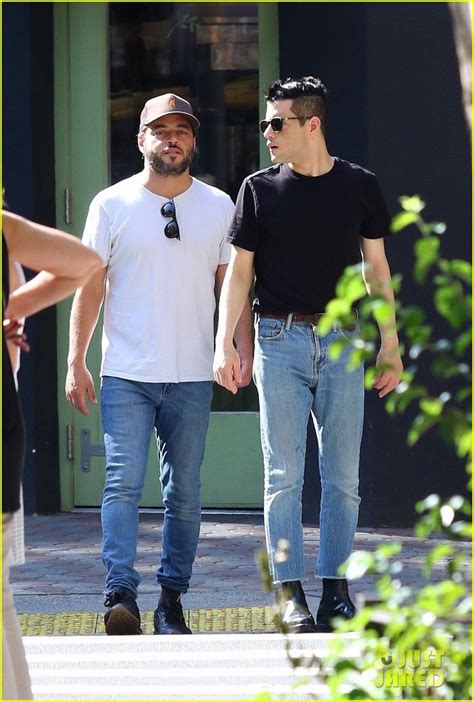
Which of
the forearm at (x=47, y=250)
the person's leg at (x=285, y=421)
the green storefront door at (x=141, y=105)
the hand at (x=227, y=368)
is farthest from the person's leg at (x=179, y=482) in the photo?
the green storefront door at (x=141, y=105)

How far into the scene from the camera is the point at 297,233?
5.54m

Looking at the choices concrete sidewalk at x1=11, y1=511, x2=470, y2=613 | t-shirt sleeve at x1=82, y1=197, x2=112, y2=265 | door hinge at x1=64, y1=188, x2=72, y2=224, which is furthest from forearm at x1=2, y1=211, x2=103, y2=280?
door hinge at x1=64, y1=188, x2=72, y2=224

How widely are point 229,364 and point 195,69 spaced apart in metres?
3.67

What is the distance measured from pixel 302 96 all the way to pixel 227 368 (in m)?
1.09

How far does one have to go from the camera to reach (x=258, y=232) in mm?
5551

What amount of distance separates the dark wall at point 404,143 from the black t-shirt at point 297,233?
2.42 meters

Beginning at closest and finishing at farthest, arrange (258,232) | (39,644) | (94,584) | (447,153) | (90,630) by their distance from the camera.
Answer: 1. (39,644)
2. (258,232)
3. (90,630)
4. (94,584)
5. (447,153)

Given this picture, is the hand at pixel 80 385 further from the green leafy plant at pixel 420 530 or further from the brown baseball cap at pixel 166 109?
the green leafy plant at pixel 420 530

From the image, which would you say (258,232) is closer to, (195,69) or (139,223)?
(139,223)

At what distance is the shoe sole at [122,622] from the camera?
5.47m

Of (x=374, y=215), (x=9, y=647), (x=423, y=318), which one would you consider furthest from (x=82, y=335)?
(x=423, y=318)

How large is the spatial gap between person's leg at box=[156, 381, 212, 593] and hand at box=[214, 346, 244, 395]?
8.7 inches

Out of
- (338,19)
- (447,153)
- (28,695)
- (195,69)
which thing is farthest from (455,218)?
(28,695)

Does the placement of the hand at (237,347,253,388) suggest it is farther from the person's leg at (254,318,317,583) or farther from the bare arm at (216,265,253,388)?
the person's leg at (254,318,317,583)
